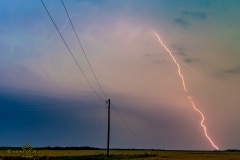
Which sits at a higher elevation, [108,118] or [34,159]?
[108,118]

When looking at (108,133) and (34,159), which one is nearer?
(34,159)

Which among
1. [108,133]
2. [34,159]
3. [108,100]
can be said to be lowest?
[34,159]

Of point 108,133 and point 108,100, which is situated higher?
point 108,100

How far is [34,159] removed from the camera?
45969 mm

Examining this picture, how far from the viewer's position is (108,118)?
5772 centimetres

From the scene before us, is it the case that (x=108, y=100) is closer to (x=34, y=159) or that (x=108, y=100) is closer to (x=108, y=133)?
(x=108, y=133)

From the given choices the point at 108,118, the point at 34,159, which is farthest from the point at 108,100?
the point at 34,159

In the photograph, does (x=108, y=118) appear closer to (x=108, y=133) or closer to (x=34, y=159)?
(x=108, y=133)

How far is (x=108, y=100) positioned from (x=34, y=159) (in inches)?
655

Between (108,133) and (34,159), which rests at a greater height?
(108,133)

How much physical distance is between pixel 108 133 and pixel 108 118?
230 centimetres

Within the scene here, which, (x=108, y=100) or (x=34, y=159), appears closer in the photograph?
(x=34, y=159)

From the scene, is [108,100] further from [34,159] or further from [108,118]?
[34,159]

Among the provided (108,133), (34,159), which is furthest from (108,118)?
(34,159)
